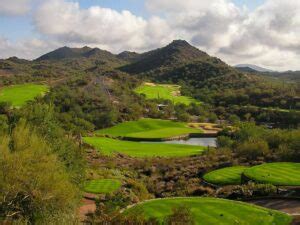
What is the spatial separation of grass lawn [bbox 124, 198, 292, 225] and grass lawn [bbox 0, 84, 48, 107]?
91105 mm

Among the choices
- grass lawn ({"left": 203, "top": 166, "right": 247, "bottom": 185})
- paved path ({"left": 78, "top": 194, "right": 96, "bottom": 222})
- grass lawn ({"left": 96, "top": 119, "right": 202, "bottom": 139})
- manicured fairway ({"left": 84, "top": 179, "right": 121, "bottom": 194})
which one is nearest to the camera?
paved path ({"left": 78, "top": 194, "right": 96, "bottom": 222})

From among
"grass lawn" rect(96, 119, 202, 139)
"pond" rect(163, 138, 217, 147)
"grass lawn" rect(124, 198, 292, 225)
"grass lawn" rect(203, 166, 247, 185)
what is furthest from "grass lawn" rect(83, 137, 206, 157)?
"grass lawn" rect(124, 198, 292, 225)

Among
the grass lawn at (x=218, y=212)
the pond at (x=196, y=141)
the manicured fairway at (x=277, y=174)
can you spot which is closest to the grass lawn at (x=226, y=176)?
the manicured fairway at (x=277, y=174)

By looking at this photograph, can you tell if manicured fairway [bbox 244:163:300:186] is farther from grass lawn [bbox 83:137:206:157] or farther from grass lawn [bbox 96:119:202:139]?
grass lawn [bbox 96:119:202:139]

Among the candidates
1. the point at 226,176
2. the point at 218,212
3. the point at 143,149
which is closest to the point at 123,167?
the point at 226,176

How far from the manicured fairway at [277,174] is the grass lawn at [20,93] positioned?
86203mm

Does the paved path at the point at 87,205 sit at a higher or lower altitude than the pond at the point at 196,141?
higher

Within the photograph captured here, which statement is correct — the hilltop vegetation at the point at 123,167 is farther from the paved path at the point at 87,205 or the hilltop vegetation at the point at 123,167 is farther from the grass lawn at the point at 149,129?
the paved path at the point at 87,205

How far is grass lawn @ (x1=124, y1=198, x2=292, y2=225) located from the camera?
2142 centimetres

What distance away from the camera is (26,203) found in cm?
2239

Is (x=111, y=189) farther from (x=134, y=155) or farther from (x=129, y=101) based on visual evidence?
(x=129, y=101)

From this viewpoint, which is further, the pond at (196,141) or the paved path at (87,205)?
the pond at (196,141)

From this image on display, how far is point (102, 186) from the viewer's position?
34.6 meters

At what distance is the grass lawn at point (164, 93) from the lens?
15250 cm
